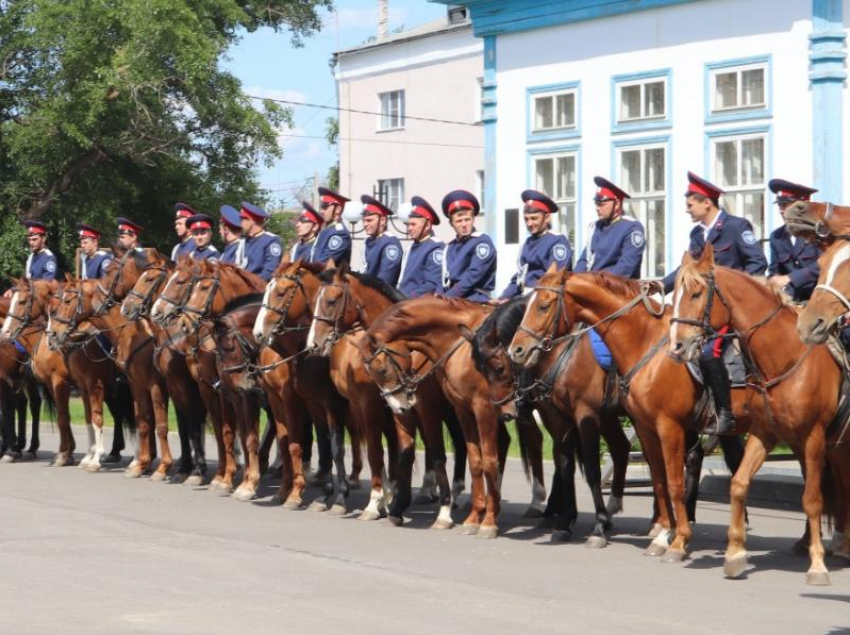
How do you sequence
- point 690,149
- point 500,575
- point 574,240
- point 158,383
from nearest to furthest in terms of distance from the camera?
point 500,575 < point 158,383 < point 690,149 < point 574,240

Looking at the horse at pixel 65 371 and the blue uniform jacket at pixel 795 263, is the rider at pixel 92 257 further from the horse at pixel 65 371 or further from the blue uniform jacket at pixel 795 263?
the blue uniform jacket at pixel 795 263

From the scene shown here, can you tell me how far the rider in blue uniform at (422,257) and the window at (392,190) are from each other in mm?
35361

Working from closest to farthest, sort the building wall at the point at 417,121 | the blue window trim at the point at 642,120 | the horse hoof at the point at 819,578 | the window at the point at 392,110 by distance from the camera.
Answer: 1. the horse hoof at the point at 819,578
2. the blue window trim at the point at 642,120
3. the building wall at the point at 417,121
4. the window at the point at 392,110

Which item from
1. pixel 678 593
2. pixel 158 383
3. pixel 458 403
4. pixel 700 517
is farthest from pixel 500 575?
pixel 158 383

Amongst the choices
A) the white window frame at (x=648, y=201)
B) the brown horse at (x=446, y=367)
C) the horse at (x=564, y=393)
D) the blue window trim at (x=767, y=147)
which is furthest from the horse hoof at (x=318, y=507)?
the white window frame at (x=648, y=201)

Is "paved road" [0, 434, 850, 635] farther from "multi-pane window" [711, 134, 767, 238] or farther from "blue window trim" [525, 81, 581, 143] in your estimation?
"blue window trim" [525, 81, 581, 143]

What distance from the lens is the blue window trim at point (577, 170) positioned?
2628 cm

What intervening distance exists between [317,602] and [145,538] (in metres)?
3.45

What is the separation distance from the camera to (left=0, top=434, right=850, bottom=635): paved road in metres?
8.77

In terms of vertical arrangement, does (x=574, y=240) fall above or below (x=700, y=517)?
above

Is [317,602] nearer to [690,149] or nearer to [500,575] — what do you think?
[500,575]

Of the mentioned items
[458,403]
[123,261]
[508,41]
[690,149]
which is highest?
[508,41]

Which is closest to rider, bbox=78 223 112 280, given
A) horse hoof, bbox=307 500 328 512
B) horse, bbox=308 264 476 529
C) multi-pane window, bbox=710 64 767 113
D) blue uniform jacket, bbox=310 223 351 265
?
blue uniform jacket, bbox=310 223 351 265

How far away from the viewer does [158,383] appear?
17.6 metres
